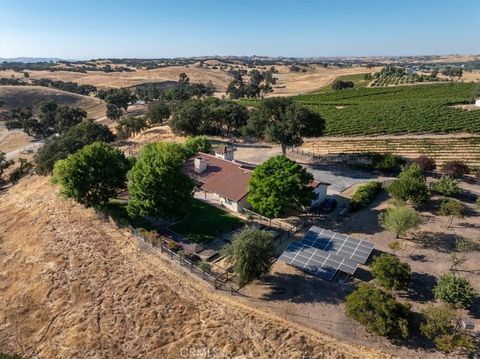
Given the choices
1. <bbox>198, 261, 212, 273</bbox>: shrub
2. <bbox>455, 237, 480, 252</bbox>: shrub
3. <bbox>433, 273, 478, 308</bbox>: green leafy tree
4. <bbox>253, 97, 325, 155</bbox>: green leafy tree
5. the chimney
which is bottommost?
<bbox>198, 261, 212, 273</bbox>: shrub

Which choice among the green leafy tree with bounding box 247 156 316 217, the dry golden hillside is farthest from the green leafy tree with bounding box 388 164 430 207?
the dry golden hillside

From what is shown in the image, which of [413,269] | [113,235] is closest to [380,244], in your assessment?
[413,269]

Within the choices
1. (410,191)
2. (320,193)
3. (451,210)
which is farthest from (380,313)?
(451,210)

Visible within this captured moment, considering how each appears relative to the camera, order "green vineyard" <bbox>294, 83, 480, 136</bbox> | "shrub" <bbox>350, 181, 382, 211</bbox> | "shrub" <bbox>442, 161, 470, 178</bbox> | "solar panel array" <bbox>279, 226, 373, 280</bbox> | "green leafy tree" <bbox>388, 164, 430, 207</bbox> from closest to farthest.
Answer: "solar panel array" <bbox>279, 226, 373, 280</bbox> < "green leafy tree" <bbox>388, 164, 430, 207</bbox> < "shrub" <bbox>350, 181, 382, 211</bbox> < "shrub" <bbox>442, 161, 470, 178</bbox> < "green vineyard" <bbox>294, 83, 480, 136</bbox>

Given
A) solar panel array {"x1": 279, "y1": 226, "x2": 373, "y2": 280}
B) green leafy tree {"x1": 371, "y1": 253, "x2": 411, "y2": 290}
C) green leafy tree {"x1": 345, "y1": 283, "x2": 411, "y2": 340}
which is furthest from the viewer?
solar panel array {"x1": 279, "y1": 226, "x2": 373, "y2": 280}

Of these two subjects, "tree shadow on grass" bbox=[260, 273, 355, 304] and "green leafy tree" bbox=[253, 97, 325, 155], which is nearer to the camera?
"tree shadow on grass" bbox=[260, 273, 355, 304]

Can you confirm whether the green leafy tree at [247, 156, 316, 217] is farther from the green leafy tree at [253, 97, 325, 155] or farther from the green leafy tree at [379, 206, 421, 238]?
the green leafy tree at [253, 97, 325, 155]
